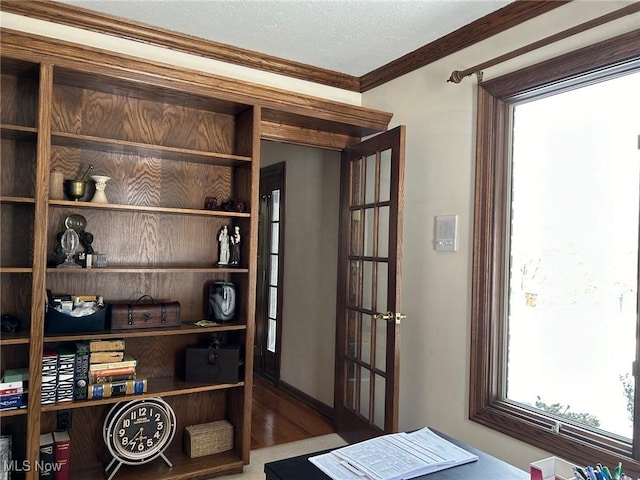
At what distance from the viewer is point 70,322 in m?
2.46

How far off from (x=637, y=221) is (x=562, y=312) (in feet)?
1.81

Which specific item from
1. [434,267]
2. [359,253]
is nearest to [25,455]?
[359,253]

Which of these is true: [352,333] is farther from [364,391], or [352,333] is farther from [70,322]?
[70,322]

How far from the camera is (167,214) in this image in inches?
116

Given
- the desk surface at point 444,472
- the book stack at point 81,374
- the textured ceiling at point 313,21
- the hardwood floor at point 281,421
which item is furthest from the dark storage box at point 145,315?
the textured ceiling at point 313,21

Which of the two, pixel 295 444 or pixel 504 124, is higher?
pixel 504 124

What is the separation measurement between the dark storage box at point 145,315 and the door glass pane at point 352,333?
3.90 ft

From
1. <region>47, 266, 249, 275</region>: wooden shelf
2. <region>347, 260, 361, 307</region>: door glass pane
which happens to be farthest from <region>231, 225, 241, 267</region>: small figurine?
<region>347, 260, 361, 307</region>: door glass pane

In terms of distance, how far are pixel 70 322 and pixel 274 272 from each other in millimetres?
2600

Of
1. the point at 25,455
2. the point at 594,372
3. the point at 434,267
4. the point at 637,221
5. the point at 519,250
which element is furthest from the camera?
the point at 434,267

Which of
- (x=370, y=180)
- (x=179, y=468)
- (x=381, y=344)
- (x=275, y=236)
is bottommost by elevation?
(x=179, y=468)

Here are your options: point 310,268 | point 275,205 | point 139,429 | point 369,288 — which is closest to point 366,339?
point 369,288

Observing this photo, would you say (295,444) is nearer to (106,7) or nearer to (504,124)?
(504,124)

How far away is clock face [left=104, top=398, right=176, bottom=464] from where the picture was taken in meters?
2.57
